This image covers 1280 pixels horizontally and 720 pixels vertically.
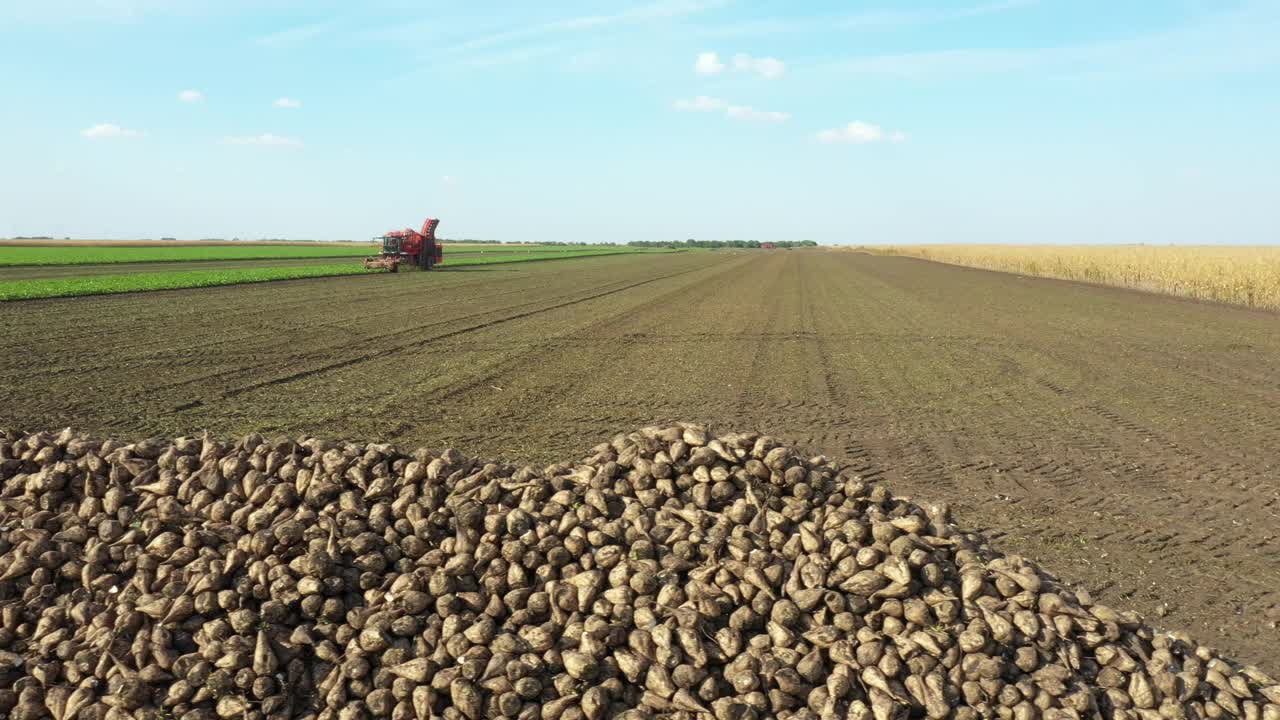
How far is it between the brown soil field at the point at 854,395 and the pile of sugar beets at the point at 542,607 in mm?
1895

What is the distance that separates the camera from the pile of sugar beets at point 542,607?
3.99 metres

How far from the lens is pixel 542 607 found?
434 centimetres

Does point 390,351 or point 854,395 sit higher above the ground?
point 390,351

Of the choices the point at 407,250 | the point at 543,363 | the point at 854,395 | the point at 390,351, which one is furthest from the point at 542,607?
the point at 407,250

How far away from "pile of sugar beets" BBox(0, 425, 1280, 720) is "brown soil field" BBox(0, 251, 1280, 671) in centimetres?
190

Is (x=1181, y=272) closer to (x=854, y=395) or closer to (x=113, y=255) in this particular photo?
(x=854, y=395)

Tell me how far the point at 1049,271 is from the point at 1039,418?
132 feet

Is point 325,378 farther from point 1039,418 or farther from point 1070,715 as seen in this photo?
point 1070,715

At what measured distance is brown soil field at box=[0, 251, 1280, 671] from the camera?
6.99 m

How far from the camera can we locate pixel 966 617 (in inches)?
170

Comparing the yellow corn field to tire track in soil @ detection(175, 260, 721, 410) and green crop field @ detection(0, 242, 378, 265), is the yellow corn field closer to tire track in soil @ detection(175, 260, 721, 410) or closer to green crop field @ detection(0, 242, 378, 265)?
tire track in soil @ detection(175, 260, 721, 410)

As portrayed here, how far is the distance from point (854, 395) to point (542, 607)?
28.8 feet

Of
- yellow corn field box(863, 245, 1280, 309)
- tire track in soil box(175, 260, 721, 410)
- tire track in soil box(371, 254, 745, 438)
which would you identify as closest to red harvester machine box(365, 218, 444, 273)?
tire track in soil box(175, 260, 721, 410)

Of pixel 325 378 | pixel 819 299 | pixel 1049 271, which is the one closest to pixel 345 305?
pixel 325 378
